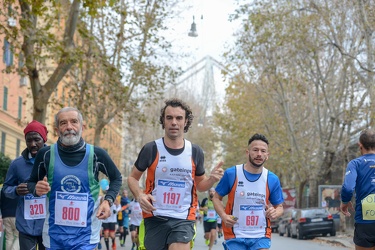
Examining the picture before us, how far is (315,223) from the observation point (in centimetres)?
3366

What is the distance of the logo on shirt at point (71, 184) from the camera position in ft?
21.9

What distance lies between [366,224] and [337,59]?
28241 millimetres

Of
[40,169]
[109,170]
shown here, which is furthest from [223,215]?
[40,169]

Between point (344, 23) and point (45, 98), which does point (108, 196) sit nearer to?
point (45, 98)

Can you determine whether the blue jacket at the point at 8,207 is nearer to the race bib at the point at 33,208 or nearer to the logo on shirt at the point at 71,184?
the race bib at the point at 33,208

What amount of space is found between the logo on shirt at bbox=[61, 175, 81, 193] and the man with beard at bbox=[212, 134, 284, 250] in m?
2.26

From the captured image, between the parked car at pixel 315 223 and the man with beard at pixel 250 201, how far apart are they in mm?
25232

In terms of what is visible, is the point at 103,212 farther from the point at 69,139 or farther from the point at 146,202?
the point at 146,202

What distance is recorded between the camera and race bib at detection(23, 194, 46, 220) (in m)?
8.62

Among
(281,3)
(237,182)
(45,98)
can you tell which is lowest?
(237,182)

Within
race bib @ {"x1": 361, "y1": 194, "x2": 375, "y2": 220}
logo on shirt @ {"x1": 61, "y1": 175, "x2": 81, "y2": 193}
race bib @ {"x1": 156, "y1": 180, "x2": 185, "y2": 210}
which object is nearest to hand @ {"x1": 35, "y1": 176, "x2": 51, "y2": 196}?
logo on shirt @ {"x1": 61, "y1": 175, "x2": 81, "y2": 193}

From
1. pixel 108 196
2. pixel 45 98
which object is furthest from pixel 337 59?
pixel 108 196

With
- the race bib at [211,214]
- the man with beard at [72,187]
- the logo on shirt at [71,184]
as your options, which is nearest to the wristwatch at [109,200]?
the man with beard at [72,187]

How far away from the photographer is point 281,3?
3359 centimetres
